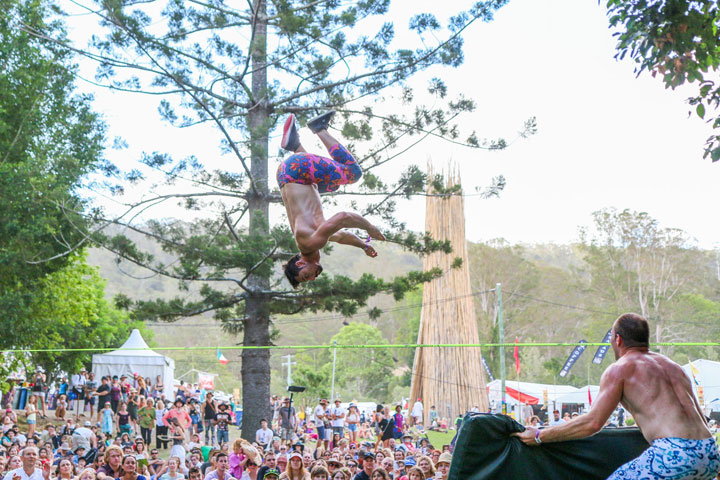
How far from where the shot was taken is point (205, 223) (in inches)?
669

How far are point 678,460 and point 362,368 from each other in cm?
4207

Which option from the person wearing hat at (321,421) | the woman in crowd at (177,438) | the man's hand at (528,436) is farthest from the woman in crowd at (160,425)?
the man's hand at (528,436)

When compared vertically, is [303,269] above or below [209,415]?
above

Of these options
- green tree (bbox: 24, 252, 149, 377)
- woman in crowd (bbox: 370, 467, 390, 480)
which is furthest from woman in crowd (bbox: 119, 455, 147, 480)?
green tree (bbox: 24, 252, 149, 377)

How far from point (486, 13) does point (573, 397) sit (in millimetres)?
14656

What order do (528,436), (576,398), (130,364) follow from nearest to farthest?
(528,436) < (130,364) < (576,398)

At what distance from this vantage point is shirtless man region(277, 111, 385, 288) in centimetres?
545

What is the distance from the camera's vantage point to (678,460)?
3840mm

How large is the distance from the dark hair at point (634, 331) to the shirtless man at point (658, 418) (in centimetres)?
7

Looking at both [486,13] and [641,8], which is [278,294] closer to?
[486,13]

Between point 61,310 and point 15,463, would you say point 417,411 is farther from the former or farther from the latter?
point 15,463

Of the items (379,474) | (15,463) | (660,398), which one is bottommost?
(15,463)

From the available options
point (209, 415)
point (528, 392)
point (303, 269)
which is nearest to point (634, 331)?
point (303, 269)

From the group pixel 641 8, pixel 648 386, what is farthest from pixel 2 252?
pixel 648 386
